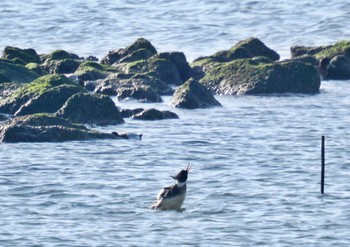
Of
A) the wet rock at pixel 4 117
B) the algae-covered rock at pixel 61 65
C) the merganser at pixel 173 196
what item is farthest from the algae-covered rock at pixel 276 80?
the merganser at pixel 173 196

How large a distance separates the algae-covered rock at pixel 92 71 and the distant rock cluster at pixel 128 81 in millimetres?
35

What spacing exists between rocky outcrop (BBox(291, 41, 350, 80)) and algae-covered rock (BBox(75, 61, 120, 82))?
7795mm

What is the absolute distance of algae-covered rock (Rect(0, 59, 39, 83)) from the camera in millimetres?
42750

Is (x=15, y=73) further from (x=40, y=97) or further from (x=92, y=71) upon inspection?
(x=40, y=97)

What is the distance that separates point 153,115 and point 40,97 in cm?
339

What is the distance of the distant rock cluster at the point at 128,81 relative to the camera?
35.4 metres

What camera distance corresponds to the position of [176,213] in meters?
26.4

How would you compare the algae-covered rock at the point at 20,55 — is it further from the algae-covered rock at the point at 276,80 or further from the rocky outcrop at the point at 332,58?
the rocky outcrop at the point at 332,58

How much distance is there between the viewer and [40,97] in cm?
3797

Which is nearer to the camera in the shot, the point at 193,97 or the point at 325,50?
the point at 193,97

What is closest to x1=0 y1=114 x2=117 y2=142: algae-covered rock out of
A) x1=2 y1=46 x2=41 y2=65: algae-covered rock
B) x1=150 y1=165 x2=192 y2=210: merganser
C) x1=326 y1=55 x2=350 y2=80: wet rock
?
x1=150 y1=165 x2=192 y2=210: merganser

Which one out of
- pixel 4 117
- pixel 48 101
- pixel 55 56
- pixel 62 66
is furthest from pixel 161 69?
pixel 4 117

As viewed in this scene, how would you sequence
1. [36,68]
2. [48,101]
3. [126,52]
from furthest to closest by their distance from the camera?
1. [126,52]
2. [36,68]
3. [48,101]

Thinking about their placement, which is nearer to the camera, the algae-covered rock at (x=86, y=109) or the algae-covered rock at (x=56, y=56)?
the algae-covered rock at (x=86, y=109)
